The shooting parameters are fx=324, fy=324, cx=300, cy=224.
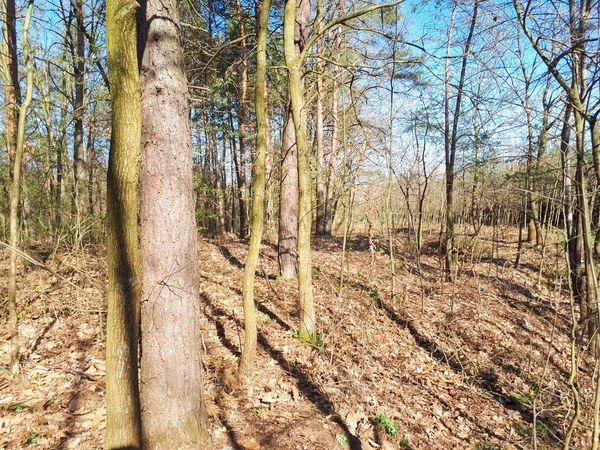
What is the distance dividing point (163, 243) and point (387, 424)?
3.12m

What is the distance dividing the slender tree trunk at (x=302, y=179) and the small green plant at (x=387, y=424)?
127cm

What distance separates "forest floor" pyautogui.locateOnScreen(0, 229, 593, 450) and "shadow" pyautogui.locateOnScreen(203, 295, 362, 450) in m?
0.02

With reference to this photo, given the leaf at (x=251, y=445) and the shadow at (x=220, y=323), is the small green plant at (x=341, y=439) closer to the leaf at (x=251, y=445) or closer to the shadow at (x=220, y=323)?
the leaf at (x=251, y=445)

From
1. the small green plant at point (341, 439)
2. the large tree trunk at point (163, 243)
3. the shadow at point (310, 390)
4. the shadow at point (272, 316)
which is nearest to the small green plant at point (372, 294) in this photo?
the shadow at point (272, 316)

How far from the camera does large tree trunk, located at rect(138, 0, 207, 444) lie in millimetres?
2531

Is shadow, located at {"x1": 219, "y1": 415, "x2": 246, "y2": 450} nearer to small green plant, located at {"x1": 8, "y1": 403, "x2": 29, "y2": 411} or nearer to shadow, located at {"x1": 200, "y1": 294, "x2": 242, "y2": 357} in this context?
shadow, located at {"x1": 200, "y1": 294, "x2": 242, "y2": 357}

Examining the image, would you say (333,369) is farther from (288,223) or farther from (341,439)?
(288,223)

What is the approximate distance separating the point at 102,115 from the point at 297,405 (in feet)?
28.0

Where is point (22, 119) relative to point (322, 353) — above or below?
above

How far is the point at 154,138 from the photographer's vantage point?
2.54 metres

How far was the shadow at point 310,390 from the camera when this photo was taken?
328 centimetres

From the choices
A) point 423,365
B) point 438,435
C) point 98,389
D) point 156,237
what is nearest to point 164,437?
point 98,389

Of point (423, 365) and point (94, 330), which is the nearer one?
point (94, 330)

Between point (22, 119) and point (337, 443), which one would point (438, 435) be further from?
point (22, 119)
